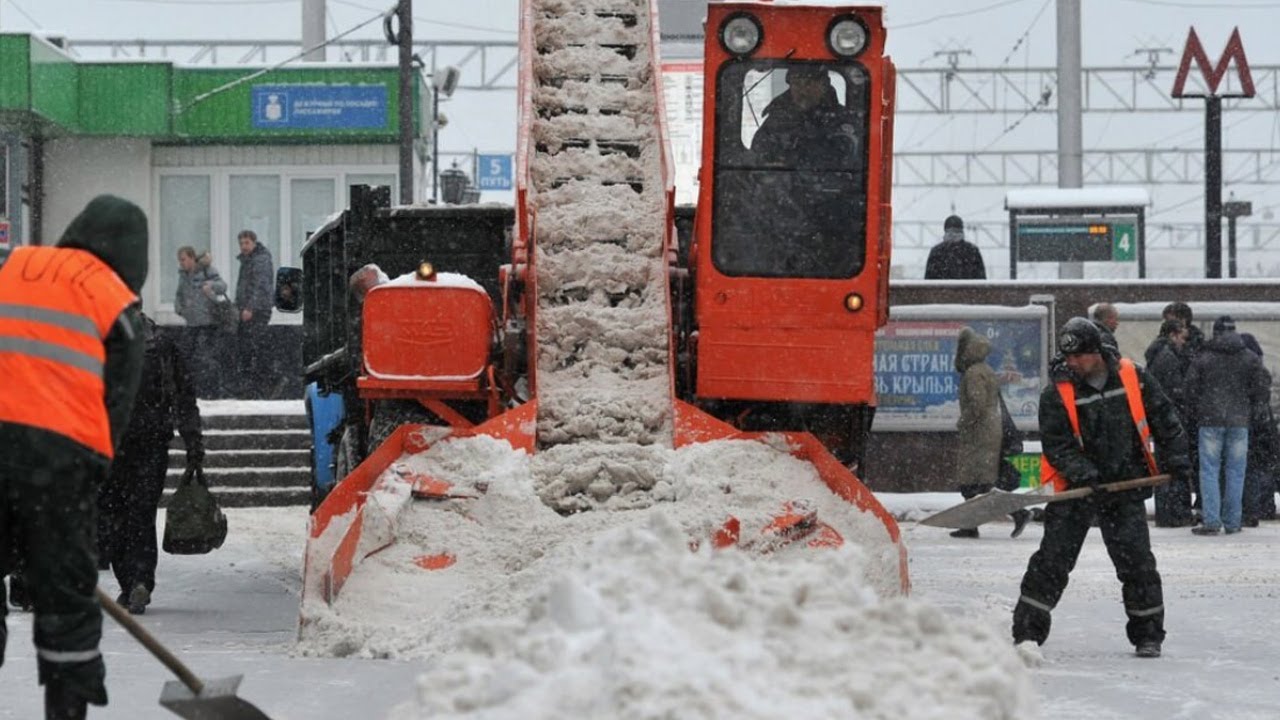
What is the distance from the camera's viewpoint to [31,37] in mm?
26609

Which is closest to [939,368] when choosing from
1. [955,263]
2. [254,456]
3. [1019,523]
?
[955,263]

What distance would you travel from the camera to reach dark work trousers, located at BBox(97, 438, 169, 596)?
35.9ft

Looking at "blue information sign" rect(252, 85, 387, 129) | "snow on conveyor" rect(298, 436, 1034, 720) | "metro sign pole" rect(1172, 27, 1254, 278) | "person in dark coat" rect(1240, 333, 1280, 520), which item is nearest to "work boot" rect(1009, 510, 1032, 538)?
"person in dark coat" rect(1240, 333, 1280, 520)

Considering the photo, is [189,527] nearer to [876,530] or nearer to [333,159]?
[876,530]

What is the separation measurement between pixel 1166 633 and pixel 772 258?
2558mm

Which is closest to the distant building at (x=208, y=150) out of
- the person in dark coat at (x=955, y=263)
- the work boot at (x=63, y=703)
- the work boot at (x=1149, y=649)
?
the person in dark coat at (x=955, y=263)

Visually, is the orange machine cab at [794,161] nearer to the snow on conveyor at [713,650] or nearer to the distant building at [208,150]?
the snow on conveyor at [713,650]

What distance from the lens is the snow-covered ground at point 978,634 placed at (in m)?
7.40

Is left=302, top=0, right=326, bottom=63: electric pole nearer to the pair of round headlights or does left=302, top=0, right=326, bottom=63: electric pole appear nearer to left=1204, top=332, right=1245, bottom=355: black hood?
left=1204, top=332, right=1245, bottom=355: black hood

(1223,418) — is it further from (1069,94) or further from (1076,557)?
(1069,94)

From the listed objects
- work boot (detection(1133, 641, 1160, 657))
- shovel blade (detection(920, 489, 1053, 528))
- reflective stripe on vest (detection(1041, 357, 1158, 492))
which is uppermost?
reflective stripe on vest (detection(1041, 357, 1158, 492))

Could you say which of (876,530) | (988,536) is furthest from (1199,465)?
(876,530)

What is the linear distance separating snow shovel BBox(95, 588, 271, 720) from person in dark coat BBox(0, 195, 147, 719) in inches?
5.4

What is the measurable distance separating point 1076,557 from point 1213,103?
480 inches
